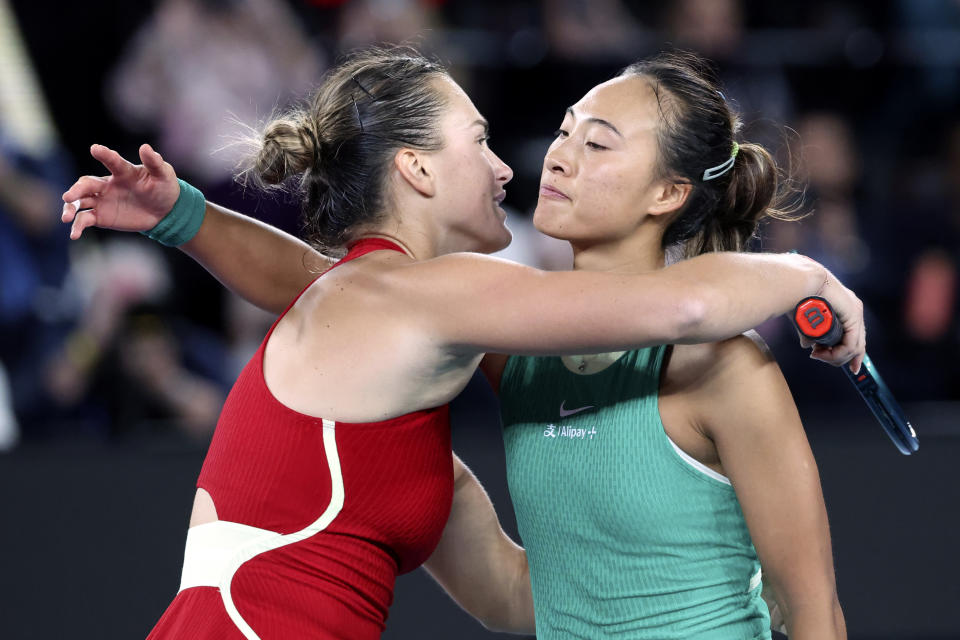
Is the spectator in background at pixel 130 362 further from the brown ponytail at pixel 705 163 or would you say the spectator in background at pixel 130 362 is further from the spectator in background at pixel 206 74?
the brown ponytail at pixel 705 163

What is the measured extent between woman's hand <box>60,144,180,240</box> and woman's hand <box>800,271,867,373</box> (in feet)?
3.07

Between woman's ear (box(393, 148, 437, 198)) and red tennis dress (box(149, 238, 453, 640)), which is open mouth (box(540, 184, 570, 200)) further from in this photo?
red tennis dress (box(149, 238, 453, 640))

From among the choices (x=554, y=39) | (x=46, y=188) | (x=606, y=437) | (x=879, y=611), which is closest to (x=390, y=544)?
(x=606, y=437)

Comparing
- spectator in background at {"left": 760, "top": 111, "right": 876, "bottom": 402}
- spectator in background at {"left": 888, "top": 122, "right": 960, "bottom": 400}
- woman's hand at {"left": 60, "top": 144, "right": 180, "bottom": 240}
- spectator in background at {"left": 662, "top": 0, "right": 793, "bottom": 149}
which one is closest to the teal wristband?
woman's hand at {"left": 60, "top": 144, "right": 180, "bottom": 240}

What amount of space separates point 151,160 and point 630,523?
0.84m

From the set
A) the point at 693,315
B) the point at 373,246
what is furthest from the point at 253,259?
the point at 693,315

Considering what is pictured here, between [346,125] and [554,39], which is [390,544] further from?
[554,39]

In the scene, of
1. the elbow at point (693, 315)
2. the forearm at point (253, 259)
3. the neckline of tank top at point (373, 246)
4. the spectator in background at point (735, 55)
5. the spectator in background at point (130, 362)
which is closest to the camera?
the elbow at point (693, 315)

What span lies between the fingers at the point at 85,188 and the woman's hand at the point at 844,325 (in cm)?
100

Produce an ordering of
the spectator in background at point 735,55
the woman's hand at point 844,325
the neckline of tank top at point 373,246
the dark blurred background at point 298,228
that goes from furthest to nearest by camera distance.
A: the spectator in background at point 735,55, the dark blurred background at point 298,228, the neckline of tank top at point 373,246, the woman's hand at point 844,325

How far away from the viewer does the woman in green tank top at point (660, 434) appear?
142 centimetres

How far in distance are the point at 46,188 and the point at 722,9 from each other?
2.24 m

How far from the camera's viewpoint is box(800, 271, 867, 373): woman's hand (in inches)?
56.7

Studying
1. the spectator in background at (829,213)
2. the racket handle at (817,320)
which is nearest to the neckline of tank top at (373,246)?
the racket handle at (817,320)
